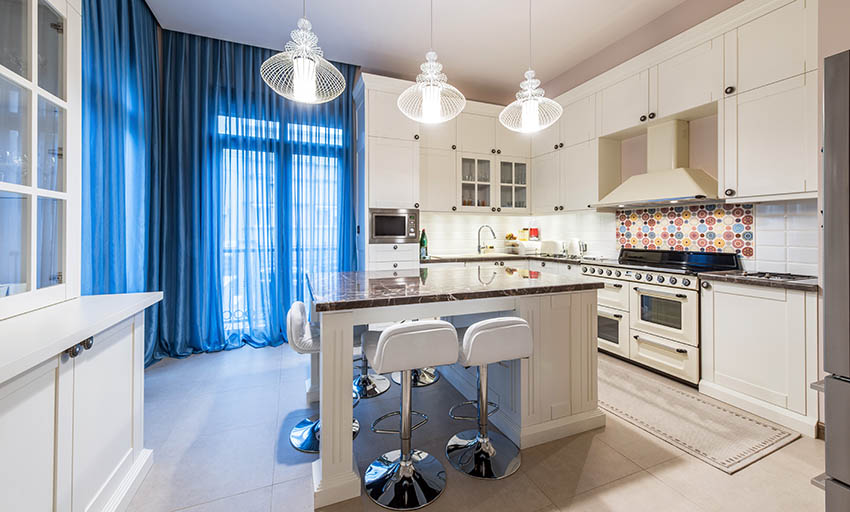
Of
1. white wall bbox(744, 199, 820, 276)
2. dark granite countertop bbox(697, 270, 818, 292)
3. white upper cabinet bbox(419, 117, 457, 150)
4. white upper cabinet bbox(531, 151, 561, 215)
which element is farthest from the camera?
white upper cabinet bbox(531, 151, 561, 215)

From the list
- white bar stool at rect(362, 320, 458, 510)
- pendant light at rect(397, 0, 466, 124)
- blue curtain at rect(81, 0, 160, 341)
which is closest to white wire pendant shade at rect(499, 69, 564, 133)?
pendant light at rect(397, 0, 466, 124)

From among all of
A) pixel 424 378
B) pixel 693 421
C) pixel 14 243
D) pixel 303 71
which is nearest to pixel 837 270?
pixel 693 421

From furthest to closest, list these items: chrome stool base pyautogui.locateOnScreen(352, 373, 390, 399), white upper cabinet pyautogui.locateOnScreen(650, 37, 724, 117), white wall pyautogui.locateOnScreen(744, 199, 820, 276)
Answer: white upper cabinet pyautogui.locateOnScreen(650, 37, 724, 117) → chrome stool base pyautogui.locateOnScreen(352, 373, 390, 399) → white wall pyautogui.locateOnScreen(744, 199, 820, 276)

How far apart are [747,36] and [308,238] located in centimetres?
413

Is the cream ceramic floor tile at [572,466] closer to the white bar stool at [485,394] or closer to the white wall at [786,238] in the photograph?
the white bar stool at [485,394]

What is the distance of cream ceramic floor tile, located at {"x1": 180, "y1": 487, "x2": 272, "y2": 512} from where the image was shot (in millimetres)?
1518

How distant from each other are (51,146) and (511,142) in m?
4.32

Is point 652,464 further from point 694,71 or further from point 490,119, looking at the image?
point 490,119

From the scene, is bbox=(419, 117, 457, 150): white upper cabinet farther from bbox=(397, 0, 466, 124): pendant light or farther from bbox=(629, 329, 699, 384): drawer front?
bbox=(629, 329, 699, 384): drawer front

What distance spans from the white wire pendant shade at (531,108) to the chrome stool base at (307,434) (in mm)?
2258

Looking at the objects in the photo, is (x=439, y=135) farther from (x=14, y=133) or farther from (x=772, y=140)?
(x=14, y=133)

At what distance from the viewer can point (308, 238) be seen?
3.89 metres

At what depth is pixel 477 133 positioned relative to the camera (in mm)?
4449

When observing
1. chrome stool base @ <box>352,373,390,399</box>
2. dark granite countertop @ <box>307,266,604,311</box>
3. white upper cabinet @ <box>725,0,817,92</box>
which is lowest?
chrome stool base @ <box>352,373,390,399</box>
